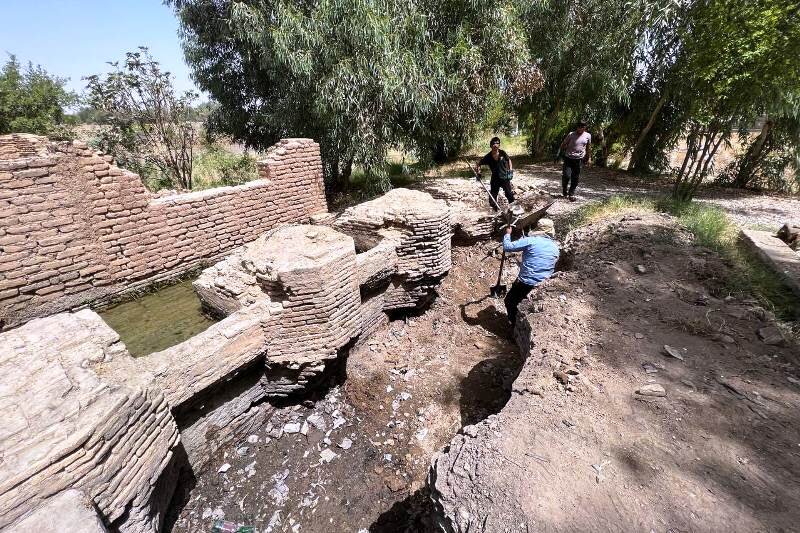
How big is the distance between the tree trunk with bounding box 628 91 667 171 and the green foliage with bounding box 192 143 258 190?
432 inches

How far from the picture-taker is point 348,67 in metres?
6.66

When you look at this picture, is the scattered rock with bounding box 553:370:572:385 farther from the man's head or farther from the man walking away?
the man walking away

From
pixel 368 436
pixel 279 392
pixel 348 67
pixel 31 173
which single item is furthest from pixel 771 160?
pixel 31 173

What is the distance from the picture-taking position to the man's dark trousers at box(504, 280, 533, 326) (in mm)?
4809

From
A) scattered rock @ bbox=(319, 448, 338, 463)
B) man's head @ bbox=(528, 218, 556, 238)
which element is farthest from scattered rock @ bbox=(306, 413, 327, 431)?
man's head @ bbox=(528, 218, 556, 238)

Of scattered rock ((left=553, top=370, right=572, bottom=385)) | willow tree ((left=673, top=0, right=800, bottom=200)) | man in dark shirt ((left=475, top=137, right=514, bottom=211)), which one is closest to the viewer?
scattered rock ((left=553, top=370, right=572, bottom=385))

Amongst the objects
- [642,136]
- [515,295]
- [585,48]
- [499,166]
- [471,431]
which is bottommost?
[515,295]

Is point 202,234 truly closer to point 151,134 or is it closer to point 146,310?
point 146,310

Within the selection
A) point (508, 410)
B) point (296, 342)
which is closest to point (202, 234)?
point (296, 342)

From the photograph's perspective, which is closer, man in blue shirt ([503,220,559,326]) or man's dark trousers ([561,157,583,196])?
man in blue shirt ([503,220,559,326])

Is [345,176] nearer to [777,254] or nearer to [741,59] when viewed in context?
[741,59]

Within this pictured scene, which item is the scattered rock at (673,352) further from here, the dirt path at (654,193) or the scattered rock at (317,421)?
the dirt path at (654,193)

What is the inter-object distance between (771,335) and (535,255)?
220 centimetres

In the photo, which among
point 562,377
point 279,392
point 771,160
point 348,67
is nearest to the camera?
point 562,377
